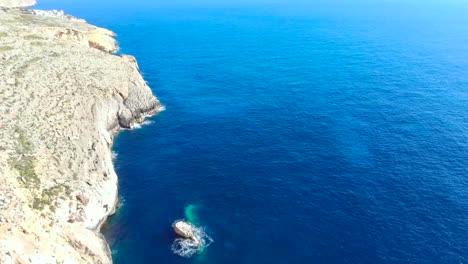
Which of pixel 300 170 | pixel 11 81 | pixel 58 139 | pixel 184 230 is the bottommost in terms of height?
pixel 184 230

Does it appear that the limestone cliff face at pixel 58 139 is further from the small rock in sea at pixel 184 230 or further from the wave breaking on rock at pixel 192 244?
the small rock in sea at pixel 184 230

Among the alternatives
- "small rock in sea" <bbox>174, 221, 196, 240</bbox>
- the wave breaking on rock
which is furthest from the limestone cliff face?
"small rock in sea" <bbox>174, 221, 196, 240</bbox>

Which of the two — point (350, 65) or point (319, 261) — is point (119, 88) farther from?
point (350, 65)

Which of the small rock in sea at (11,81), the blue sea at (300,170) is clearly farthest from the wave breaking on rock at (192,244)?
the small rock in sea at (11,81)

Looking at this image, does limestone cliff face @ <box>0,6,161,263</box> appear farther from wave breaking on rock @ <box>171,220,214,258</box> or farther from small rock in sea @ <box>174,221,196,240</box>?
small rock in sea @ <box>174,221,196,240</box>

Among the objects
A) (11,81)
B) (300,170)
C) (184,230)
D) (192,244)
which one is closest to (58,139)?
(11,81)

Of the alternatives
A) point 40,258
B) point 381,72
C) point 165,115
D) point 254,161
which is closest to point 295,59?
point 381,72

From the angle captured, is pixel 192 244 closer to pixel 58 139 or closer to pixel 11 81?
pixel 58 139
